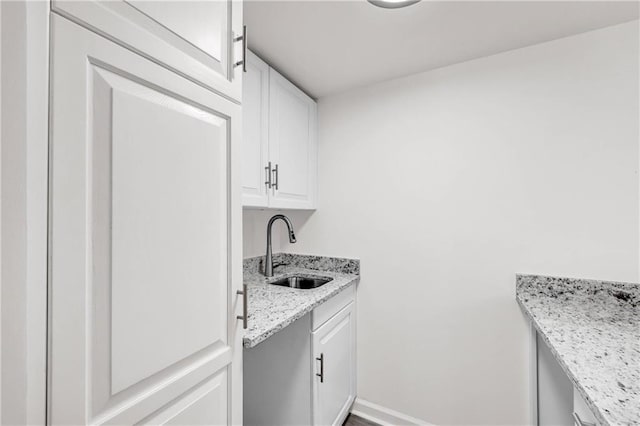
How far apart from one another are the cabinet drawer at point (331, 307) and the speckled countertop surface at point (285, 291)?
0.18 ft

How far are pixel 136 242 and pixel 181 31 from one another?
0.52m

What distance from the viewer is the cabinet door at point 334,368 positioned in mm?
1480

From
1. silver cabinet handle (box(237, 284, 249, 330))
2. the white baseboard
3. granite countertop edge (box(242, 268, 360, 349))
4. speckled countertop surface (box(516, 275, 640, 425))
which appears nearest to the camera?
speckled countertop surface (box(516, 275, 640, 425))

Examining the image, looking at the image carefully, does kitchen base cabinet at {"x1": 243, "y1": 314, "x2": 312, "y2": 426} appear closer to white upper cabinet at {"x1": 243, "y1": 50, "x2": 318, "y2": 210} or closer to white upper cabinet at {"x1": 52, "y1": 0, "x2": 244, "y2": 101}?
white upper cabinet at {"x1": 243, "y1": 50, "x2": 318, "y2": 210}

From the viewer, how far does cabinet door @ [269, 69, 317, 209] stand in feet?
5.53

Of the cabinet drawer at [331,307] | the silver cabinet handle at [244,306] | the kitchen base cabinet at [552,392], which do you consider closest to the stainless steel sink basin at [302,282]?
the cabinet drawer at [331,307]

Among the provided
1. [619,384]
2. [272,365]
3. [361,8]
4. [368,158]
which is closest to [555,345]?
[619,384]

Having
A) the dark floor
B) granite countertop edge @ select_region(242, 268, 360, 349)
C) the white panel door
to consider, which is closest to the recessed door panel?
the white panel door

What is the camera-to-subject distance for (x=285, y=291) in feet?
5.26

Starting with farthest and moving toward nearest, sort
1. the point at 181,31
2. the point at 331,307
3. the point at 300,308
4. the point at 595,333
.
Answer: the point at 331,307 < the point at 300,308 < the point at 595,333 < the point at 181,31

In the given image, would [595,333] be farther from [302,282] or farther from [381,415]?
[302,282]

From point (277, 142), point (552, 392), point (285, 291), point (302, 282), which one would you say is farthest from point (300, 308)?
point (552, 392)

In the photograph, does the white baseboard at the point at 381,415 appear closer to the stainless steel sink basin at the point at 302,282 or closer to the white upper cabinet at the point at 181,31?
the stainless steel sink basin at the point at 302,282

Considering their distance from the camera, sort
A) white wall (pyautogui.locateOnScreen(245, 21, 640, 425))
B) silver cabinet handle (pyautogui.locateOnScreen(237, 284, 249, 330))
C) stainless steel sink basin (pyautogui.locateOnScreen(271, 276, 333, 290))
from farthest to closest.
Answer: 1. stainless steel sink basin (pyautogui.locateOnScreen(271, 276, 333, 290))
2. white wall (pyautogui.locateOnScreen(245, 21, 640, 425))
3. silver cabinet handle (pyautogui.locateOnScreen(237, 284, 249, 330))
